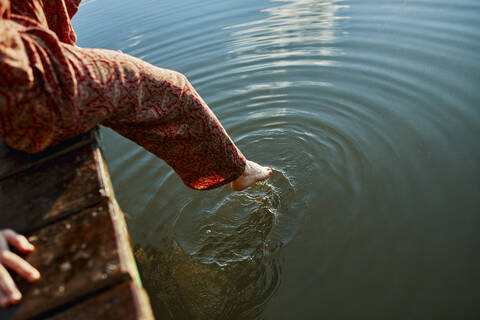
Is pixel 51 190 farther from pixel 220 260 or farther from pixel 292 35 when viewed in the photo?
pixel 292 35

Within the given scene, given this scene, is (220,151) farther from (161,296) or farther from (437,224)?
(437,224)

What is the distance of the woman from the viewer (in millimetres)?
1062

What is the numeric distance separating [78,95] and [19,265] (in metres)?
0.64

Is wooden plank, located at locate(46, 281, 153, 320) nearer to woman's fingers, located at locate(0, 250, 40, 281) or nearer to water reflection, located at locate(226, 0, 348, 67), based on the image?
woman's fingers, located at locate(0, 250, 40, 281)

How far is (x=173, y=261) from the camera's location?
2.12 meters

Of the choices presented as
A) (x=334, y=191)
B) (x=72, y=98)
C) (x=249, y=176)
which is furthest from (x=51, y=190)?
(x=334, y=191)

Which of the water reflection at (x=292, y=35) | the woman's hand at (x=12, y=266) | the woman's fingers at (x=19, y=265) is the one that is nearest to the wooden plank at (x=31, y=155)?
the woman's hand at (x=12, y=266)

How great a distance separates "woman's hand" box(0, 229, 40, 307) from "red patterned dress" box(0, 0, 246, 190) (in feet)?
1.39

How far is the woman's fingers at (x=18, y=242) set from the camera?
104cm

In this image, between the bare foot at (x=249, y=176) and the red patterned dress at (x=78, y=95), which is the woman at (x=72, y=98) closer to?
the red patterned dress at (x=78, y=95)

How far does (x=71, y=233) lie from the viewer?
1.07 metres

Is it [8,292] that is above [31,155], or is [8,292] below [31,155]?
below

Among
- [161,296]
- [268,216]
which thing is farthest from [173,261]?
[268,216]

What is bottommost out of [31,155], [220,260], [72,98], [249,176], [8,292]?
[220,260]
